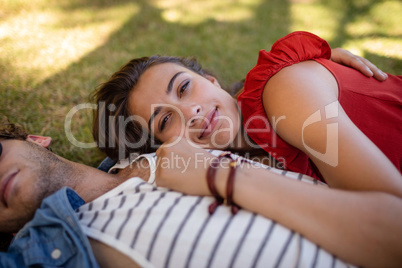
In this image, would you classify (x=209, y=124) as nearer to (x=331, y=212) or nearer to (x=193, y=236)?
(x=193, y=236)

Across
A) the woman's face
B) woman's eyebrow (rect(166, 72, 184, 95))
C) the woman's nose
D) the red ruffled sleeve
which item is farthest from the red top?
woman's eyebrow (rect(166, 72, 184, 95))

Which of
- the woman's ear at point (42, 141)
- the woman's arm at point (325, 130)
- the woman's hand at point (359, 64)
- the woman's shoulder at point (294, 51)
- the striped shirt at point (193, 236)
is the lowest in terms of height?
the striped shirt at point (193, 236)

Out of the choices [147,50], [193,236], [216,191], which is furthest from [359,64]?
[147,50]

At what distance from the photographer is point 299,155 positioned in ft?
4.90

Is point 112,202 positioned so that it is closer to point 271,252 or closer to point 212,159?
point 212,159

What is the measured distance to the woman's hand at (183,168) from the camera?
3.80 feet

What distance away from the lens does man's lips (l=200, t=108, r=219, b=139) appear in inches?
60.3

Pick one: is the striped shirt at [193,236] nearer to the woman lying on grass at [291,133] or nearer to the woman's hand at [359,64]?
the woman lying on grass at [291,133]

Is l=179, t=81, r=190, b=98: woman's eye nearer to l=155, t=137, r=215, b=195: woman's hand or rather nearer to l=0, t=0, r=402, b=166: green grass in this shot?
l=155, t=137, r=215, b=195: woman's hand

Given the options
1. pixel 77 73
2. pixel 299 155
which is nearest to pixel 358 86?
pixel 299 155

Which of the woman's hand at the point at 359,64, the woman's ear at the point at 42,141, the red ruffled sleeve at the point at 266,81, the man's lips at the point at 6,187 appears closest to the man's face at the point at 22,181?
the man's lips at the point at 6,187

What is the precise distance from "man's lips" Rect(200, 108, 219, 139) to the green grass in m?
0.83

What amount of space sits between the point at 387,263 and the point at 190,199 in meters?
0.70

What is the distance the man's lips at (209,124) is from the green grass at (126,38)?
2.73 ft
